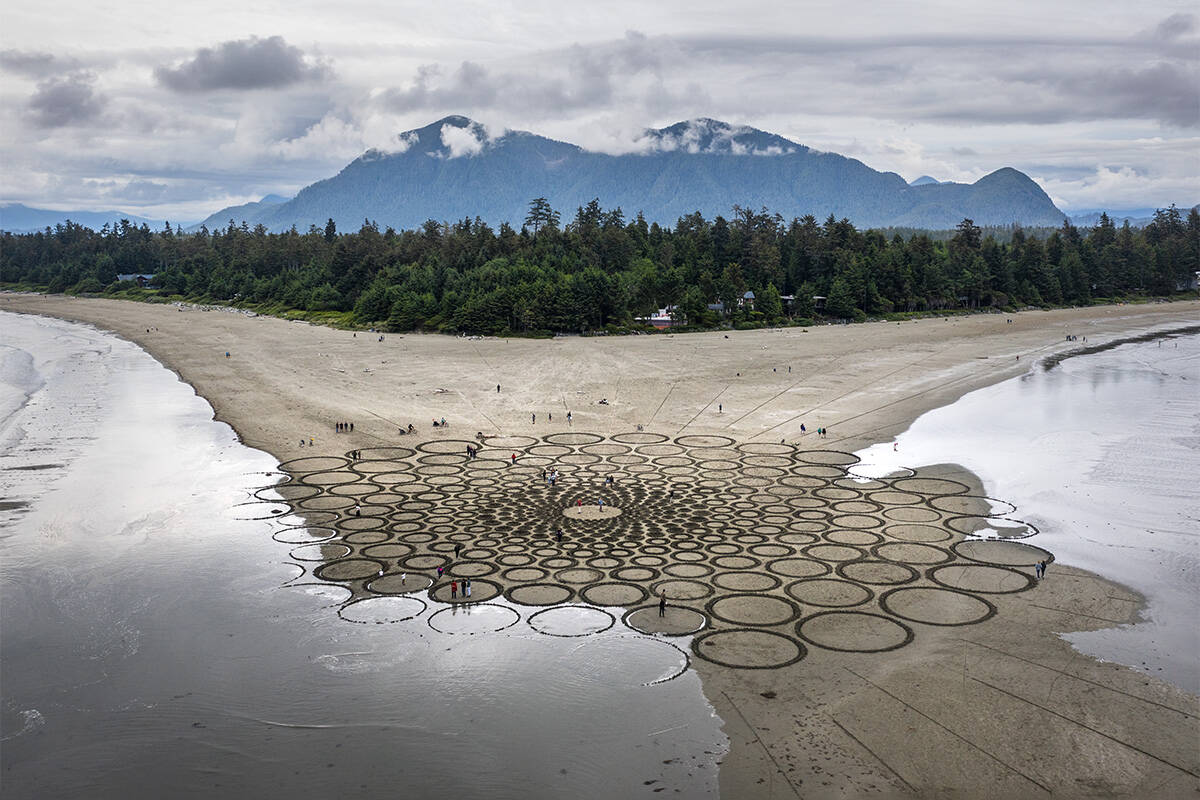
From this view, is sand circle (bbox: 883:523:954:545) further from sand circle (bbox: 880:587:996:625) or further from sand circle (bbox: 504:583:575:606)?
sand circle (bbox: 504:583:575:606)

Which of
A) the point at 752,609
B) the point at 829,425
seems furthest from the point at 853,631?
the point at 829,425

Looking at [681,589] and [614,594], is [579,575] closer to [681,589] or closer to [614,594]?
[614,594]

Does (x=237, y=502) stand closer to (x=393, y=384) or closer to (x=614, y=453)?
(x=614, y=453)

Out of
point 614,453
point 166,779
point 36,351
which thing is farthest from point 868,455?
point 36,351

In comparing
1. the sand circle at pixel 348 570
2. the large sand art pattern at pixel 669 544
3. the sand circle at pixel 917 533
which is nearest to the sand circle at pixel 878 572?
the large sand art pattern at pixel 669 544

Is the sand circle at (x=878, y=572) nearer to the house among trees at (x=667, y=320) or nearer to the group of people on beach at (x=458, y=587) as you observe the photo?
the group of people on beach at (x=458, y=587)

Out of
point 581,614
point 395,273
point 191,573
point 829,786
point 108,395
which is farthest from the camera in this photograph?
point 395,273
